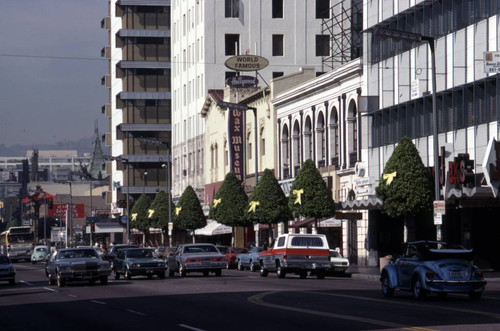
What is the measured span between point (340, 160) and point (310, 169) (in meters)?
4.27

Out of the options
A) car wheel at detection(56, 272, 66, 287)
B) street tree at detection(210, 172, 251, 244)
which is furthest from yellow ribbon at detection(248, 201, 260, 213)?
car wheel at detection(56, 272, 66, 287)

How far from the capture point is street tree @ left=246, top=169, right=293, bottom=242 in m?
64.6

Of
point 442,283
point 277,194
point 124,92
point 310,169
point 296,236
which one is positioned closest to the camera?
point 442,283

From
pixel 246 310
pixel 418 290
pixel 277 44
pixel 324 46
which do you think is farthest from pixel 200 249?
pixel 277 44

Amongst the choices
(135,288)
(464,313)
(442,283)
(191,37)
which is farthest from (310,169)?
(191,37)

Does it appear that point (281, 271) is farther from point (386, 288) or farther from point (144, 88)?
point (144, 88)

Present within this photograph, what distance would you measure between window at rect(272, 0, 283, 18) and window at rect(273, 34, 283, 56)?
5.93 feet

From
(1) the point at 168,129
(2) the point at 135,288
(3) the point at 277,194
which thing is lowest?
(2) the point at 135,288

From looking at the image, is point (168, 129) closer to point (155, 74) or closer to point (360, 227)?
point (155, 74)

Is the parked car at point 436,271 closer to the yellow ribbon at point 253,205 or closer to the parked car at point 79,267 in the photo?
the parked car at point 79,267

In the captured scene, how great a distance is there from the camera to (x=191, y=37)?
104m

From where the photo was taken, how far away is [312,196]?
58.9 m

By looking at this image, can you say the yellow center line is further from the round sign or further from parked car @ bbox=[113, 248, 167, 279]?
the round sign

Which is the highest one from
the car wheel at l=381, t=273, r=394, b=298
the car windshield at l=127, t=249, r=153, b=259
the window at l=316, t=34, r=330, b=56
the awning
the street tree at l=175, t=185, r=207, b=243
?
A: the window at l=316, t=34, r=330, b=56
